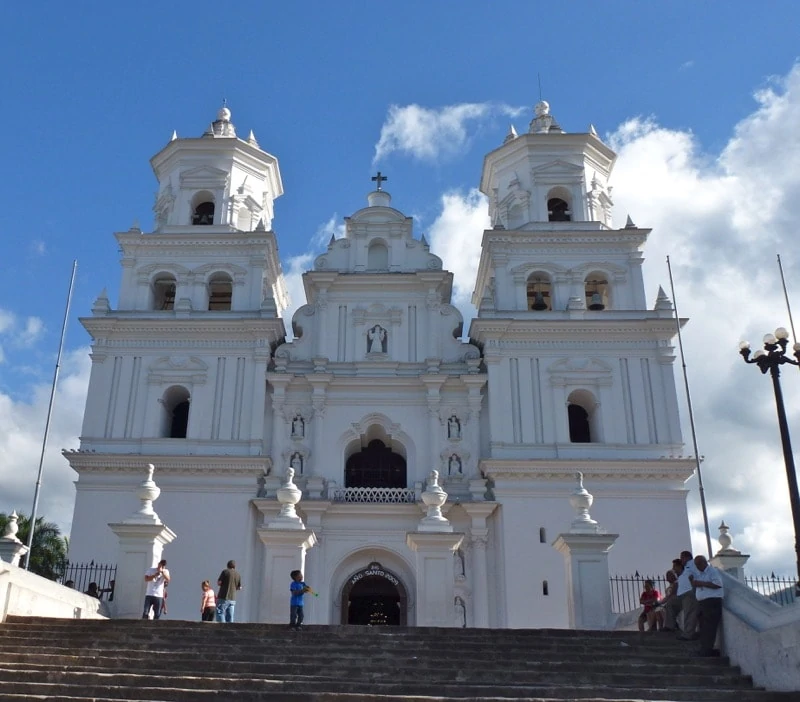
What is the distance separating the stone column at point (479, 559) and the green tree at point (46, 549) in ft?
56.2

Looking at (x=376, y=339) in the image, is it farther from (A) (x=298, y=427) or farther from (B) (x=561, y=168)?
(B) (x=561, y=168)

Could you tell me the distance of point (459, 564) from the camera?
2494 cm

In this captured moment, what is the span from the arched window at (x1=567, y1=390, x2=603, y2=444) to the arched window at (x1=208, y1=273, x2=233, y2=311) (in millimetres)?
11913

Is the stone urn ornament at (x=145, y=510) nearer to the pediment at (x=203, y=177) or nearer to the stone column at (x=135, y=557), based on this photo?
the stone column at (x=135, y=557)

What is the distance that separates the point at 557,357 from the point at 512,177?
7397 mm

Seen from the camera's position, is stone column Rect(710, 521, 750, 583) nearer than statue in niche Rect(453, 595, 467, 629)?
Yes

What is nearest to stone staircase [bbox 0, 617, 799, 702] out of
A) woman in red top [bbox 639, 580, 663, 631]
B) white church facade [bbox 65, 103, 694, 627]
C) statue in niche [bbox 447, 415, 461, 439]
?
woman in red top [bbox 639, 580, 663, 631]

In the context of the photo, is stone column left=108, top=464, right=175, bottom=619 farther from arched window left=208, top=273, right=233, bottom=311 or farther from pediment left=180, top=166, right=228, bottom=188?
pediment left=180, top=166, right=228, bottom=188

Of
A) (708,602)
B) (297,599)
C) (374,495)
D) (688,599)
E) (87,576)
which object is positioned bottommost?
(708,602)

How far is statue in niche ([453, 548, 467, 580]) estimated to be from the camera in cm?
2467

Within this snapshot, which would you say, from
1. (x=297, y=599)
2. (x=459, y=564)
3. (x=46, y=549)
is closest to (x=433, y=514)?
(x=297, y=599)

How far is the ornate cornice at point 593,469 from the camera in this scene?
2545cm

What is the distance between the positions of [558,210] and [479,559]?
42.8ft

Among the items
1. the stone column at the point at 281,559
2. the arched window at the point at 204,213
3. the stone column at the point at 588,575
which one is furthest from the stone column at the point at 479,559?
the arched window at the point at 204,213
